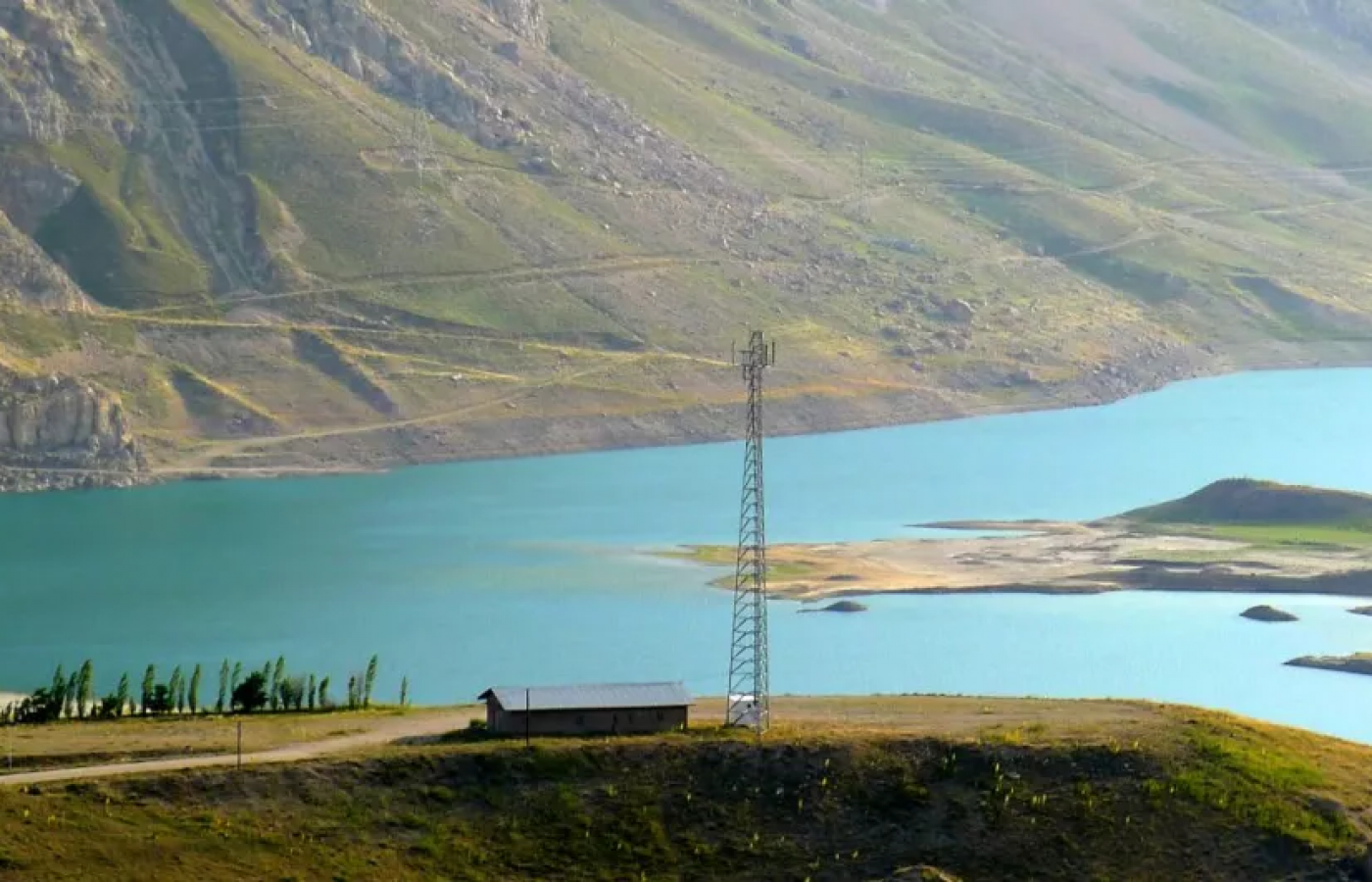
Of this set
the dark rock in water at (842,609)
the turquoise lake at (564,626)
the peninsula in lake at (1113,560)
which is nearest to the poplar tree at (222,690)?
the turquoise lake at (564,626)

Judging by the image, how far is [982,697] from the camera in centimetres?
10088

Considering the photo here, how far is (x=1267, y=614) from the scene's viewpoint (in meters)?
164

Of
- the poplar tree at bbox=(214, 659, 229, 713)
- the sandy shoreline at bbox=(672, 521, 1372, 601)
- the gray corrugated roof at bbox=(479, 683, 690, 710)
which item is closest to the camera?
the gray corrugated roof at bbox=(479, 683, 690, 710)

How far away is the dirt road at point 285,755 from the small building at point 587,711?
269 cm

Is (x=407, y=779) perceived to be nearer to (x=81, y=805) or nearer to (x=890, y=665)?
(x=81, y=805)

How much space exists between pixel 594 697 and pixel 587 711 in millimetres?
1074

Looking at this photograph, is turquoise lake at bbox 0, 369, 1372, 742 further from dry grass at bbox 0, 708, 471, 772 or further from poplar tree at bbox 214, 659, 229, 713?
dry grass at bbox 0, 708, 471, 772

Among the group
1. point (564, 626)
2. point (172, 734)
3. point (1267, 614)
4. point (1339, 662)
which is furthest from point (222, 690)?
point (1267, 614)

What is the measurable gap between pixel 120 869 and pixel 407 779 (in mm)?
9905

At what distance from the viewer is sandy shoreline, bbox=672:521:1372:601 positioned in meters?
175

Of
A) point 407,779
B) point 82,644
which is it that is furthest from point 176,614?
point 407,779

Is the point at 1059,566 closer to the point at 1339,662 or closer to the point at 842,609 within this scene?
the point at 842,609

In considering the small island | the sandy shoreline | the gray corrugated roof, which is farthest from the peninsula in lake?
the gray corrugated roof

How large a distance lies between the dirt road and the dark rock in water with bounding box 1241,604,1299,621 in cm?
8032
